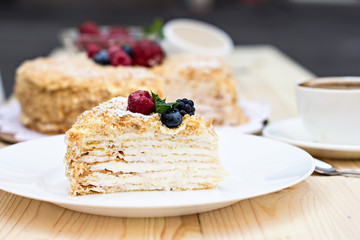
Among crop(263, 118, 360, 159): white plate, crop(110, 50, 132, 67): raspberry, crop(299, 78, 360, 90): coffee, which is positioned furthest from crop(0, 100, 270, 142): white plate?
crop(110, 50, 132, 67): raspberry

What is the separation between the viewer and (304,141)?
5.84 ft

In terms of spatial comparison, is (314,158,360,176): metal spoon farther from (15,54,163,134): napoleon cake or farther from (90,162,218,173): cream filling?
(15,54,163,134): napoleon cake

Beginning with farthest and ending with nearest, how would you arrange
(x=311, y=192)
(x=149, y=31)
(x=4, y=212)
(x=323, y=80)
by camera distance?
1. (x=149, y=31)
2. (x=323, y=80)
3. (x=311, y=192)
4. (x=4, y=212)

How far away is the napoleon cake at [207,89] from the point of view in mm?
2361

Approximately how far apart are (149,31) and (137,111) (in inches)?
72.5

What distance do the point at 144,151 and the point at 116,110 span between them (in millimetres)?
142

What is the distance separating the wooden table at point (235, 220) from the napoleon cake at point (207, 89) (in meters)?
0.88

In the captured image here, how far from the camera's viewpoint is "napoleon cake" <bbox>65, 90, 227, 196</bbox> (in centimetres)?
140

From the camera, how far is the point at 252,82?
3.24 m

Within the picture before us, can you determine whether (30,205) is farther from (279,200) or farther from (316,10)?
(316,10)

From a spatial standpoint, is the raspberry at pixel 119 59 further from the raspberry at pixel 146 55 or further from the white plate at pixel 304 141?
the white plate at pixel 304 141

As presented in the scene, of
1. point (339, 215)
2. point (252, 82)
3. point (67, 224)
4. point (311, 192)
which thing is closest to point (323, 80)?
point (311, 192)

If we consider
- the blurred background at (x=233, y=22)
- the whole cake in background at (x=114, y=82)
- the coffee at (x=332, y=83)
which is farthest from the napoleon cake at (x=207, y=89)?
the blurred background at (x=233, y=22)

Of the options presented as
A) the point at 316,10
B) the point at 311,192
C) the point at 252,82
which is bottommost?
the point at 316,10
